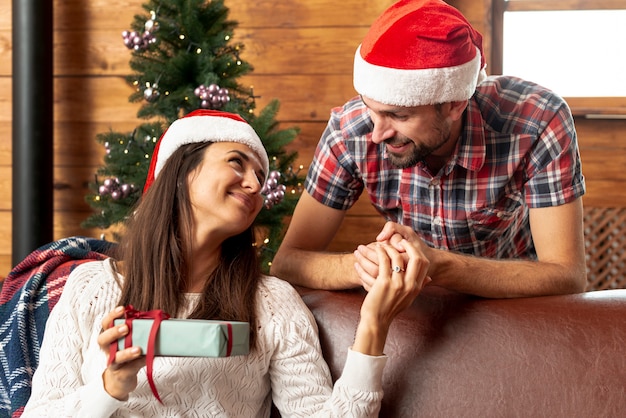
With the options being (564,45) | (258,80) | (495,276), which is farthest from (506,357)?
(564,45)

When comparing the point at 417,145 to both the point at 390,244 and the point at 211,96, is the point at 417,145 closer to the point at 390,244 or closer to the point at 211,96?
the point at 390,244

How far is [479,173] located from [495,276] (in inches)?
14.0

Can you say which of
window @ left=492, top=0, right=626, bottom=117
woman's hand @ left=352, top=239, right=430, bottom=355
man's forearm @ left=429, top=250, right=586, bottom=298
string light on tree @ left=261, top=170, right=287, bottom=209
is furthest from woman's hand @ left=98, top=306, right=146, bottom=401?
window @ left=492, top=0, right=626, bottom=117

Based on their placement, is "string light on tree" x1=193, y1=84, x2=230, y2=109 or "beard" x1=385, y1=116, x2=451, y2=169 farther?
"string light on tree" x1=193, y1=84, x2=230, y2=109

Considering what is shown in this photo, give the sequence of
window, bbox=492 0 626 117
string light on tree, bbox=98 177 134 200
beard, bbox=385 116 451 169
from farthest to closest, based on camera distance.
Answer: window, bbox=492 0 626 117 < string light on tree, bbox=98 177 134 200 < beard, bbox=385 116 451 169

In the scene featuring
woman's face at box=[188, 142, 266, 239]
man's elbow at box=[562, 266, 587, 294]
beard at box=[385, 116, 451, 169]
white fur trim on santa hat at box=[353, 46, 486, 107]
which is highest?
white fur trim on santa hat at box=[353, 46, 486, 107]

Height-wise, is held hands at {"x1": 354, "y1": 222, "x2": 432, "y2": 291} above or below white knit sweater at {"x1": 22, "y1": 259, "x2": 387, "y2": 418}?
above

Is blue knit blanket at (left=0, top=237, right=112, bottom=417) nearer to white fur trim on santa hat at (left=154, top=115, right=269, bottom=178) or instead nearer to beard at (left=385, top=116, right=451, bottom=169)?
white fur trim on santa hat at (left=154, top=115, right=269, bottom=178)

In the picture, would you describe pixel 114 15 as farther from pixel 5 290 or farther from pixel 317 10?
pixel 5 290

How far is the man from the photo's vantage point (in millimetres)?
1487

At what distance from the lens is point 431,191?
1.66 meters

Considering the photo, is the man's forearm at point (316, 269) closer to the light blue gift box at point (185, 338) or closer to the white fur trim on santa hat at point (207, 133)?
the white fur trim on santa hat at point (207, 133)

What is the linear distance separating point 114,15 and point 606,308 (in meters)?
2.78

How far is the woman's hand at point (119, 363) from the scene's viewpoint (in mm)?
1087
